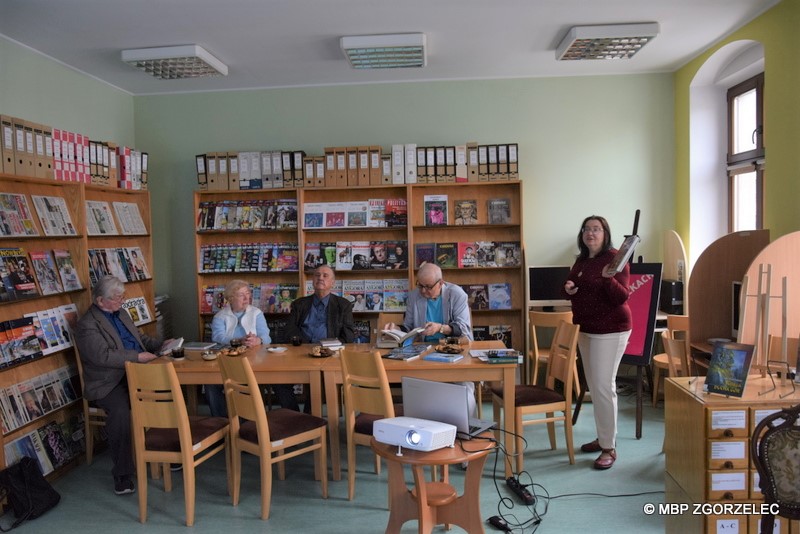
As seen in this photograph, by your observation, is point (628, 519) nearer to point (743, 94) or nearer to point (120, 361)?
point (120, 361)

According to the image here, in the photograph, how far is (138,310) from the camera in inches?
209

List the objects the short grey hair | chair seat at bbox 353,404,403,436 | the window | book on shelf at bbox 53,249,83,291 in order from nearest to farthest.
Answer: chair seat at bbox 353,404,403,436 < the short grey hair < book on shelf at bbox 53,249,83,291 < the window

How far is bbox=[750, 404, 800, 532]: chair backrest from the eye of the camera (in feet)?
7.41

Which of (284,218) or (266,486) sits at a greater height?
(284,218)

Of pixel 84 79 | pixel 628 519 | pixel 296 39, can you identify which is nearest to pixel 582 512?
pixel 628 519

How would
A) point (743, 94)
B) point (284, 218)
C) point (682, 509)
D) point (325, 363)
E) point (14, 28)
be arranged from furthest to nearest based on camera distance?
1. point (284, 218)
2. point (743, 94)
3. point (14, 28)
4. point (325, 363)
5. point (682, 509)

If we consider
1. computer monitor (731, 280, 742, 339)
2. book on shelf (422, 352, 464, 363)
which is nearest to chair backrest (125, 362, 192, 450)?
book on shelf (422, 352, 464, 363)

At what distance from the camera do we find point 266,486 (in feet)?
11.2

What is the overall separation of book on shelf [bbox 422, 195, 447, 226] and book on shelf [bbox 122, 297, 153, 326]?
2.62 meters

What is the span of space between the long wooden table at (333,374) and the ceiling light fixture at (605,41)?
256cm

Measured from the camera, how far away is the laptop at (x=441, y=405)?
265cm

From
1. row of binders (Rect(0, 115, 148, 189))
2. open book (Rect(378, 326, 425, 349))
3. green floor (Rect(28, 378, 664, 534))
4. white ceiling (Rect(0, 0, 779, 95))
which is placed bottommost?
green floor (Rect(28, 378, 664, 534))

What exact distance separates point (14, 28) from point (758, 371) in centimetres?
506

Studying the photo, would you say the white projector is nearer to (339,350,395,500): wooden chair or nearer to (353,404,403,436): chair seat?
(339,350,395,500): wooden chair
